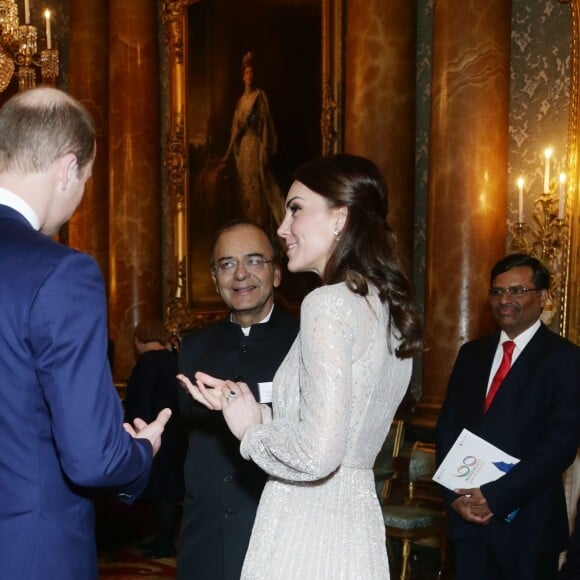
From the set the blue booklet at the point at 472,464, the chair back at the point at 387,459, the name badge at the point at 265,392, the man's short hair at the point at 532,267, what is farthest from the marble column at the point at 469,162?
the name badge at the point at 265,392

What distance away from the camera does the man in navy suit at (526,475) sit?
3.62 metres

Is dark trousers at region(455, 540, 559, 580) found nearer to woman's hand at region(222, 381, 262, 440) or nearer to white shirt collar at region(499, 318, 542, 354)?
white shirt collar at region(499, 318, 542, 354)

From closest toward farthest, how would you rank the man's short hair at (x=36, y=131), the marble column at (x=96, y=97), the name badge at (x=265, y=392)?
the man's short hair at (x=36, y=131) < the name badge at (x=265, y=392) < the marble column at (x=96, y=97)

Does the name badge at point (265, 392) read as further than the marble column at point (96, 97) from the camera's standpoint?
No

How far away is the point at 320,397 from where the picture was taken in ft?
6.35

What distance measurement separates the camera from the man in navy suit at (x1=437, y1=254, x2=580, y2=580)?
3.62m

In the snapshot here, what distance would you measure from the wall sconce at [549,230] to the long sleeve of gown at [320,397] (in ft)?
11.5

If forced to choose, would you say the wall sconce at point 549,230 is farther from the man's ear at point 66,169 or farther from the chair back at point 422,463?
the man's ear at point 66,169

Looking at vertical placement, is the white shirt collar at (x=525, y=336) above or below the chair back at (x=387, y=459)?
above

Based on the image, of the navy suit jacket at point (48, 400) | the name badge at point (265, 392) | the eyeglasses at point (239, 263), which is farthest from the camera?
the eyeglasses at point (239, 263)

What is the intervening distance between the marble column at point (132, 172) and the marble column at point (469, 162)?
14.2ft

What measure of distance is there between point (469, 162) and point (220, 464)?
3.59 meters

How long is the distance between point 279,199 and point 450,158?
251 cm

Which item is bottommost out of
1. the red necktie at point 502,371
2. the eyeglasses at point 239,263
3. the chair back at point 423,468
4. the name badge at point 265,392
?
the chair back at point 423,468
